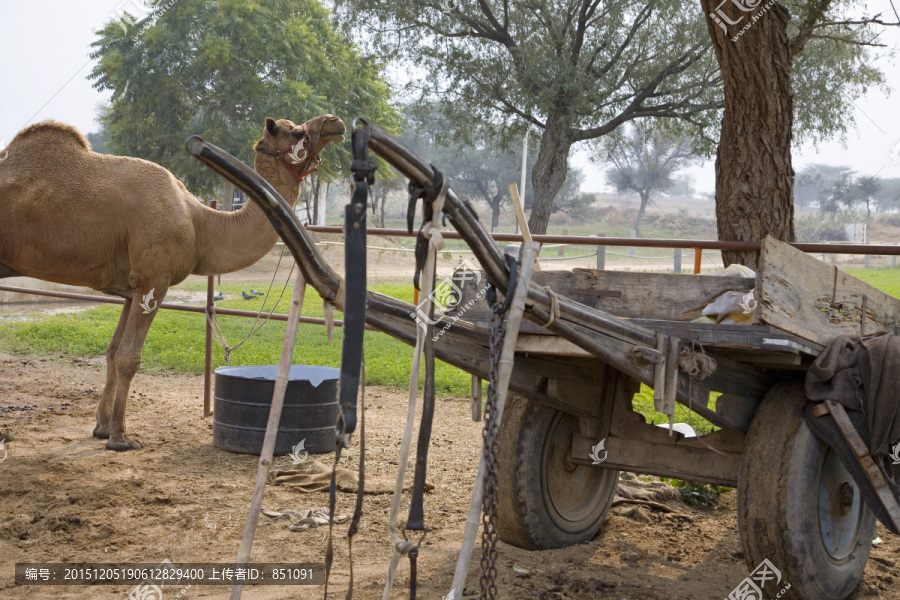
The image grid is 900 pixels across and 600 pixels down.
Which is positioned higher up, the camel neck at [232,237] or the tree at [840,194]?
the tree at [840,194]

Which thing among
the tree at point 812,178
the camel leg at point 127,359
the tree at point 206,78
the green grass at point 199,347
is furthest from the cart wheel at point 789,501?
the tree at point 812,178

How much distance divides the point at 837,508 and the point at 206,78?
28332 mm

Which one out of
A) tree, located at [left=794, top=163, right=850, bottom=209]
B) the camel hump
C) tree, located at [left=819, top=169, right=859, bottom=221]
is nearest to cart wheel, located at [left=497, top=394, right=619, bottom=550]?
the camel hump

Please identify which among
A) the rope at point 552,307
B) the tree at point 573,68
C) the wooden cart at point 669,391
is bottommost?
the wooden cart at point 669,391

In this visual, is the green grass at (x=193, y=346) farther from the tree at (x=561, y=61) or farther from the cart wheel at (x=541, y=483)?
the tree at (x=561, y=61)

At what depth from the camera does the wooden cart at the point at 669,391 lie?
2.97 m

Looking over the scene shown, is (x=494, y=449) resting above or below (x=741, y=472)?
above

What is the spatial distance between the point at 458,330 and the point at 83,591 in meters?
1.91

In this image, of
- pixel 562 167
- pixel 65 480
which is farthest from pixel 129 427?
pixel 562 167

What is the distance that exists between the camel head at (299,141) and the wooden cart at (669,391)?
6.65 ft

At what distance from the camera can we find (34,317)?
46.8 feet

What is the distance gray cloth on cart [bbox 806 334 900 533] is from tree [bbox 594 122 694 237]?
1684 cm

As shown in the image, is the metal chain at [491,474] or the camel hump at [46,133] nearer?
the metal chain at [491,474]

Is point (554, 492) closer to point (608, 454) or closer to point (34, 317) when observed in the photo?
point (608, 454)
